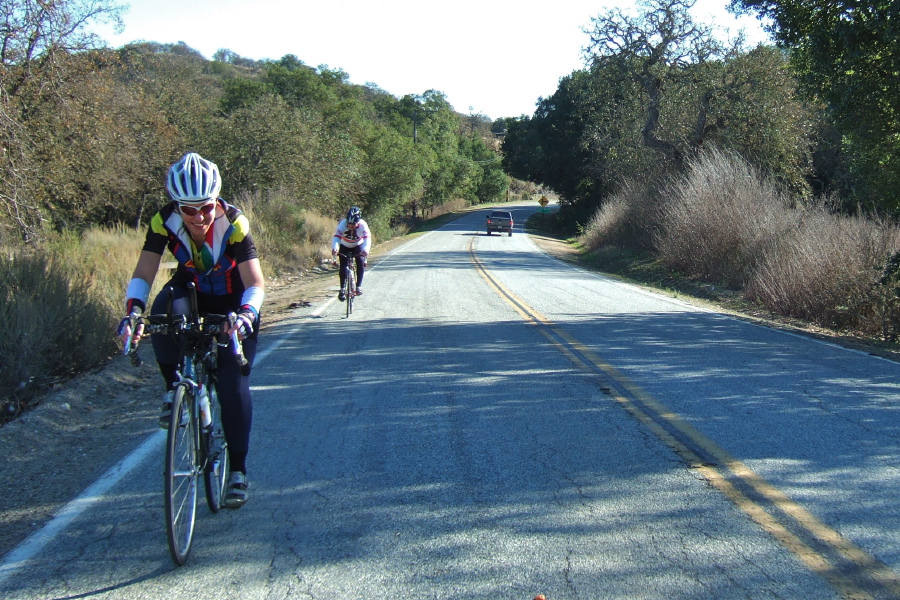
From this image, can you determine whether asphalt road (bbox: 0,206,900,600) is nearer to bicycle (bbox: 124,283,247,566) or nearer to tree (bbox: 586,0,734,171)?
bicycle (bbox: 124,283,247,566)

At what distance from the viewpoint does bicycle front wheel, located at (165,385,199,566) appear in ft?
11.6

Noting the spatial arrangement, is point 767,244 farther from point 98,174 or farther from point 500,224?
point 500,224

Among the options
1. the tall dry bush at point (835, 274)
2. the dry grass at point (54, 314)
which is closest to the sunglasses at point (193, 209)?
the dry grass at point (54, 314)

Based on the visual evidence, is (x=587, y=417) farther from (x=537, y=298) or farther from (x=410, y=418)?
(x=537, y=298)

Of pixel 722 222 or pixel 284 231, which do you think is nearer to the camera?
pixel 722 222

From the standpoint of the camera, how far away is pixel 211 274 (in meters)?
4.26

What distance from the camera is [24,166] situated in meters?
11.9

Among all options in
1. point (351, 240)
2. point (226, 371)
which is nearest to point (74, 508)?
point (226, 371)

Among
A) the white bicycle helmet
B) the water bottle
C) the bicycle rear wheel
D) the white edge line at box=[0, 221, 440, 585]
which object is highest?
the white bicycle helmet

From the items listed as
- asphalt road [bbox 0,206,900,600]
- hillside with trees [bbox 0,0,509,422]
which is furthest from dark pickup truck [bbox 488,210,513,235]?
asphalt road [bbox 0,206,900,600]

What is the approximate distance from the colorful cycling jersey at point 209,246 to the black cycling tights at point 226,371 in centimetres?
14

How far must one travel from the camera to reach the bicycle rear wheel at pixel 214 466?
13.5ft

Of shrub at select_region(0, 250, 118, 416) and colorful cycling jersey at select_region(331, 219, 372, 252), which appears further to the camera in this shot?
colorful cycling jersey at select_region(331, 219, 372, 252)

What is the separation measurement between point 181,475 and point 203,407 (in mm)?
404
